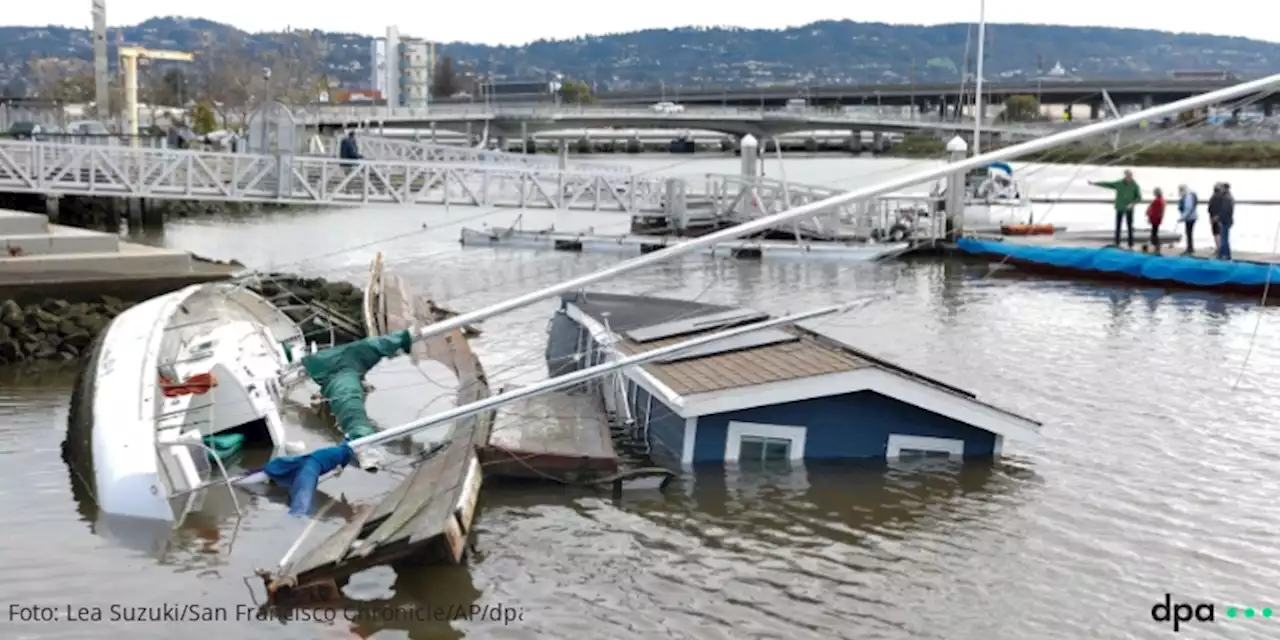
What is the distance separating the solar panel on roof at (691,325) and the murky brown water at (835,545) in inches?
113

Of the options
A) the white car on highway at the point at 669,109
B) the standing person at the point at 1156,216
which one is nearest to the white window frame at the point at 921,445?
the standing person at the point at 1156,216

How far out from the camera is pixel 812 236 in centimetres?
3872

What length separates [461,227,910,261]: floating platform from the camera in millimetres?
36531

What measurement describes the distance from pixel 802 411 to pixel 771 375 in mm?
572

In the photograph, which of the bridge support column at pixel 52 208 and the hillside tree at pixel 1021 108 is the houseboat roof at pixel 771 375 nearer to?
the bridge support column at pixel 52 208

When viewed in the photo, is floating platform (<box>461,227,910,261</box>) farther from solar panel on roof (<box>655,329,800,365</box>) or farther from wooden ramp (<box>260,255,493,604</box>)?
wooden ramp (<box>260,255,493,604</box>)

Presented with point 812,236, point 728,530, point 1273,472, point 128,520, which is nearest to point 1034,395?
point 1273,472

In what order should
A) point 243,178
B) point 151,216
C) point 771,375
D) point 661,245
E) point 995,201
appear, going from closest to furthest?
point 771,375, point 661,245, point 243,178, point 995,201, point 151,216

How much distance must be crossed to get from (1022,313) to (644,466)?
569 inches

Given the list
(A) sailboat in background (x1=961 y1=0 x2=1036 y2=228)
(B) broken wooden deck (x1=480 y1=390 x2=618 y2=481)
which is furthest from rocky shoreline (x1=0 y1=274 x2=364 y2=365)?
(A) sailboat in background (x1=961 y1=0 x2=1036 y2=228)

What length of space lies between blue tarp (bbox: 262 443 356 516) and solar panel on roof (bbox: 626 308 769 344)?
4.95 metres

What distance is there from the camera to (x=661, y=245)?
3759 cm

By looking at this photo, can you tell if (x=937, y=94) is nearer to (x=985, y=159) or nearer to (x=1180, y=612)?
(x=985, y=159)

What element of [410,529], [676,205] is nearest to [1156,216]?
[676,205]
